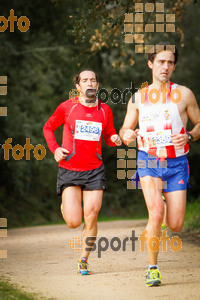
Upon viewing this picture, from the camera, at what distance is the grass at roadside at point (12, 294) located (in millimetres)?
6035

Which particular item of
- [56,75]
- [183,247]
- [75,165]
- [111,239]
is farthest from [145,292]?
[56,75]

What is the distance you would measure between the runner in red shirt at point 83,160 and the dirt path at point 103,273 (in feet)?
1.66

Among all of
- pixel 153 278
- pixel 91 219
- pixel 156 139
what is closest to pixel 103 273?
pixel 91 219

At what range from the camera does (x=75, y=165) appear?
7527 mm

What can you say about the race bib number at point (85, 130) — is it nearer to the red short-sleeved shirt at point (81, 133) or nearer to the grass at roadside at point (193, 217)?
the red short-sleeved shirt at point (81, 133)

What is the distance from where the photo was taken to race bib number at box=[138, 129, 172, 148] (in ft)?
21.8

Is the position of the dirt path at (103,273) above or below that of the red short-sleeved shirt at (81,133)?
below

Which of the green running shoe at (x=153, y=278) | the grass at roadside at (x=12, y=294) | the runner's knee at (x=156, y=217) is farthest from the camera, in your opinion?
the runner's knee at (x=156, y=217)

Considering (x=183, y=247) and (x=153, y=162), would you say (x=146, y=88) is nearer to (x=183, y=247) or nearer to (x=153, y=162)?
(x=153, y=162)

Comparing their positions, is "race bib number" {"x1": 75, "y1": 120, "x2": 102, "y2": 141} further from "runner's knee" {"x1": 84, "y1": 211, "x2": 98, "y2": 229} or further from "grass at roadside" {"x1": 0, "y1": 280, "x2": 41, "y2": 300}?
"grass at roadside" {"x1": 0, "y1": 280, "x2": 41, "y2": 300}

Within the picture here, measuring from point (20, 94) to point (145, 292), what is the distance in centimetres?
2047

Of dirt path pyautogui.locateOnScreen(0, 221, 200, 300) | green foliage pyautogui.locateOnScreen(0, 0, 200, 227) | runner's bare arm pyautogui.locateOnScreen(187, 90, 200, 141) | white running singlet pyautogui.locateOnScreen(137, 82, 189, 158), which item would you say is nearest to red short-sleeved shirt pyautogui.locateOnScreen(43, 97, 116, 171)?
white running singlet pyautogui.locateOnScreen(137, 82, 189, 158)

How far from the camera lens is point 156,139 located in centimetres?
670

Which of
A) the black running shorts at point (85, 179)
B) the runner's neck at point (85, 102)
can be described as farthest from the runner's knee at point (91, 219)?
the runner's neck at point (85, 102)
